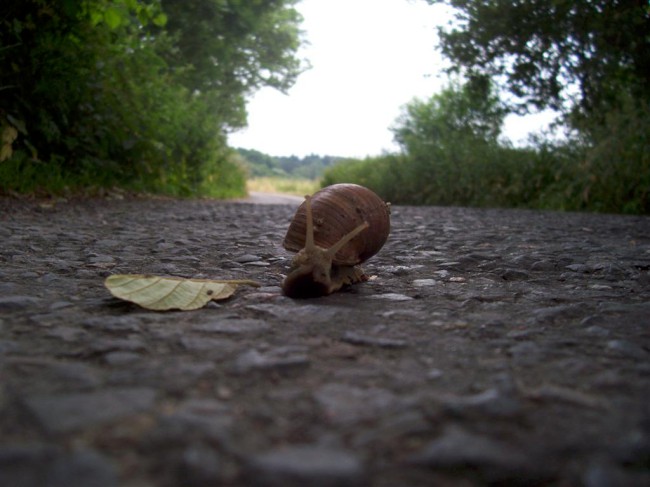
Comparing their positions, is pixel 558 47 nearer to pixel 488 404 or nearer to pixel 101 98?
pixel 101 98

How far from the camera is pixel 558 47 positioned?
32.8ft

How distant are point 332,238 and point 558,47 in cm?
919

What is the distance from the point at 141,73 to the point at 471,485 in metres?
9.60

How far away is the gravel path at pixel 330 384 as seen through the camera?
3.25ft

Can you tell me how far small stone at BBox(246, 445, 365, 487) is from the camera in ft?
3.08

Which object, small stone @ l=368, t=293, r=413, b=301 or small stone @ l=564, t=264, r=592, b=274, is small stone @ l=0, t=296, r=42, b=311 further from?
small stone @ l=564, t=264, r=592, b=274

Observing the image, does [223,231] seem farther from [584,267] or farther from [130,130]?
[130,130]

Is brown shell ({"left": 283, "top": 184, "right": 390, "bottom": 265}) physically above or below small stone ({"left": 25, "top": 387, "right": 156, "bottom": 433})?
above

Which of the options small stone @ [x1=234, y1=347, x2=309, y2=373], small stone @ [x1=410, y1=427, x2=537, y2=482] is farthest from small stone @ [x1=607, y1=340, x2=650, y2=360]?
small stone @ [x1=234, y1=347, x2=309, y2=373]

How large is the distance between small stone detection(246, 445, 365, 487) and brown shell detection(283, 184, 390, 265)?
57.2 inches

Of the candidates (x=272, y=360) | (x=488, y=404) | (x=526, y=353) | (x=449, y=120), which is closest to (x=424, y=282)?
(x=526, y=353)

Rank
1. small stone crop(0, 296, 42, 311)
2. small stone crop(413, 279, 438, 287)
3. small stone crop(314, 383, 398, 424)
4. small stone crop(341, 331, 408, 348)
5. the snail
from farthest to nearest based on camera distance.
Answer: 1. small stone crop(413, 279, 438, 287)
2. the snail
3. small stone crop(0, 296, 42, 311)
4. small stone crop(341, 331, 408, 348)
5. small stone crop(314, 383, 398, 424)

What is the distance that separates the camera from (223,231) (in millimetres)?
5012

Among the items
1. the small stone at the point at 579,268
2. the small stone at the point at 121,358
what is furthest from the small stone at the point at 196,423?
the small stone at the point at 579,268
